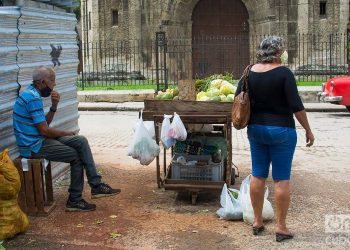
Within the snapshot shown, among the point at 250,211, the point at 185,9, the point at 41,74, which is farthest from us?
the point at 185,9

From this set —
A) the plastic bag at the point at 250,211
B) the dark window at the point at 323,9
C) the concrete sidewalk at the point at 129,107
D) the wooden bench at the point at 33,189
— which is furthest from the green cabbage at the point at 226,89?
the dark window at the point at 323,9

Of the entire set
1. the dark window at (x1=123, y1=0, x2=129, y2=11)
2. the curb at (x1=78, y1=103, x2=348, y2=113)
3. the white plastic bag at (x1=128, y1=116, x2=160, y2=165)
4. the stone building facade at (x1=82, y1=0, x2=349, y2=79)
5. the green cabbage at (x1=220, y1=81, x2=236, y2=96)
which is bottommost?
the curb at (x1=78, y1=103, x2=348, y2=113)

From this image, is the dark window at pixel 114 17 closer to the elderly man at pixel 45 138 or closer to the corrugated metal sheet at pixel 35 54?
the corrugated metal sheet at pixel 35 54

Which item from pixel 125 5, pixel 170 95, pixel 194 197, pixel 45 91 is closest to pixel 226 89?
pixel 170 95

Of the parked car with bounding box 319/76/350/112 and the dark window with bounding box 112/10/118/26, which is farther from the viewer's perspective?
the dark window with bounding box 112/10/118/26

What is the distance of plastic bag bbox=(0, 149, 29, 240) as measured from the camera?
553 cm

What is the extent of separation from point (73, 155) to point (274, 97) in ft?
8.11

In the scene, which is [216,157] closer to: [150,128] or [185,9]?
[150,128]

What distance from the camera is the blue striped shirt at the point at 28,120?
20.4 ft

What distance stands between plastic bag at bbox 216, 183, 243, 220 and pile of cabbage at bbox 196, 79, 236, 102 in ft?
4.50

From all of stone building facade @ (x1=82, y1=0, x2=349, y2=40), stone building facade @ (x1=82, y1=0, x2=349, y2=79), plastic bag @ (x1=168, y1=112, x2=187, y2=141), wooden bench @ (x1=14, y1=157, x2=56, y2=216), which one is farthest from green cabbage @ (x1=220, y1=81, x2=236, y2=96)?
stone building facade @ (x1=82, y1=0, x2=349, y2=40)

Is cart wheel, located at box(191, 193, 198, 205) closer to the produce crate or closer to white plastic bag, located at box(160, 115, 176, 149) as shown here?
the produce crate

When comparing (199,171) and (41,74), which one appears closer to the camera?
(41,74)

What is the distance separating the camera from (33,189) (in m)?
6.29
